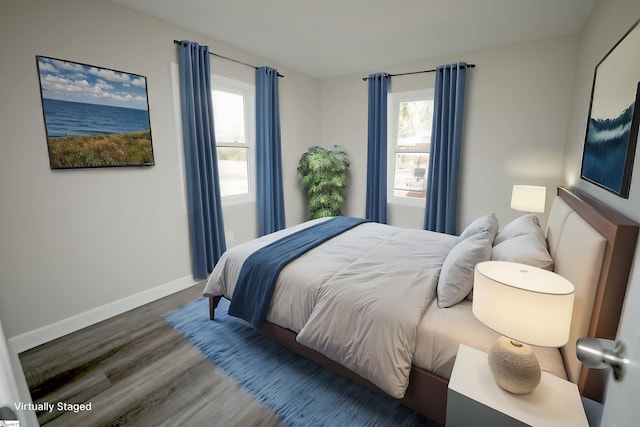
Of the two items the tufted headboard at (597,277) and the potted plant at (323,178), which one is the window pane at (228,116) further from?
the tufted headboard at (597,277)

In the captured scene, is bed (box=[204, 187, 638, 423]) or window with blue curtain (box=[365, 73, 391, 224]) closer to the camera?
bed (box=[204, 187, 638, 423])

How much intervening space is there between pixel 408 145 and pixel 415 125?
0.91 feet

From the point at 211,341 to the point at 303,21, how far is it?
2.87 m

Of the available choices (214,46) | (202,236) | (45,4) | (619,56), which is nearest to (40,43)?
(45,4)

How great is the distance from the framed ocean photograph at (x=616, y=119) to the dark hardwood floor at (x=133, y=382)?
2.09 metres

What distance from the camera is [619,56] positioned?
160 cm

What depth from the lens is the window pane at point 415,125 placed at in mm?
4031

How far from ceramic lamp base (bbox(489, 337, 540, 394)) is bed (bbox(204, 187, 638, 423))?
22 centimetres

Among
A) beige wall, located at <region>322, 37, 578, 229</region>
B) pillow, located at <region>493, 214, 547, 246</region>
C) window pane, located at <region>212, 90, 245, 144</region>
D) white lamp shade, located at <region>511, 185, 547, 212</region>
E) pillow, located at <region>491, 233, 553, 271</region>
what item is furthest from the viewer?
window pane, located at <region>212, 90, 245, 144</region>

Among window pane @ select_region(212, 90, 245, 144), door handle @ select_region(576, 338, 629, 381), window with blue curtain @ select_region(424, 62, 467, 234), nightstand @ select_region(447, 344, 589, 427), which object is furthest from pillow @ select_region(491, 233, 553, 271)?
window pane @ select_region(212, 90, 245, 144)

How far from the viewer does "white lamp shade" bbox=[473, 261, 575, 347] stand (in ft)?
3.22

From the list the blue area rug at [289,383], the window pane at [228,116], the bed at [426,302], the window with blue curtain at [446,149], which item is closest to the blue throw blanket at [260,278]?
the bed at [426,302]

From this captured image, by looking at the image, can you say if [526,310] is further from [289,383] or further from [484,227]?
[289,383]

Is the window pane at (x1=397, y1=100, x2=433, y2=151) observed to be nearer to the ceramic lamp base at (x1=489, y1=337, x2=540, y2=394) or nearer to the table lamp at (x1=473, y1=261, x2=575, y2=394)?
the table lamp at (x1=473, y1=261, x2=575, y2=394)
